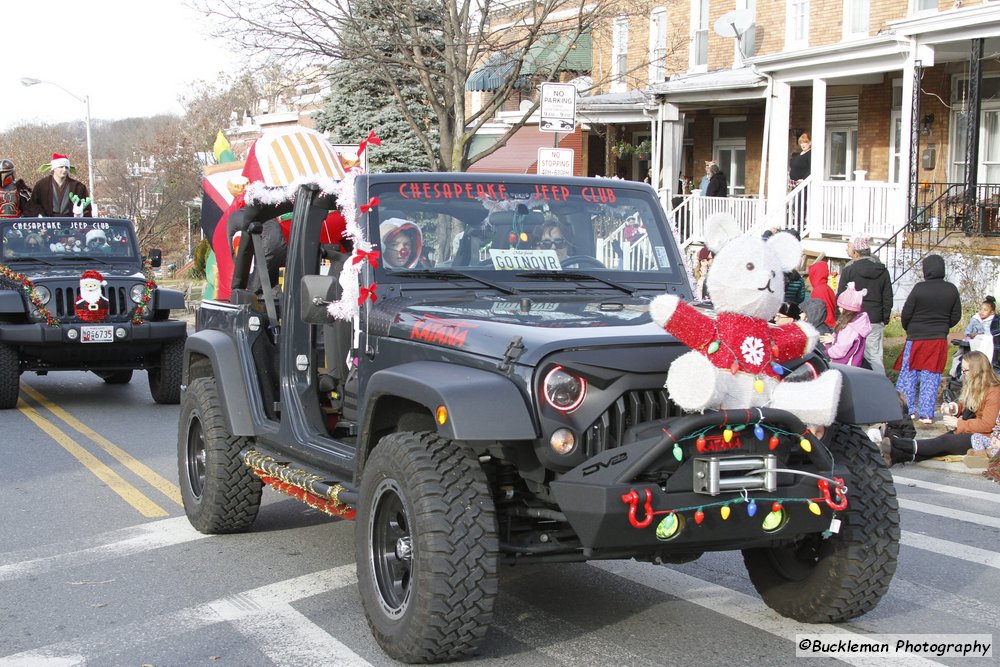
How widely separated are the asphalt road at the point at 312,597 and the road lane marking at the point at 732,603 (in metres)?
0.01

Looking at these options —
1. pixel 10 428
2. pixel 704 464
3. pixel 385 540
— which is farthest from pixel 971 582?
pixel 10 428

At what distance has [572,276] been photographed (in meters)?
5.96

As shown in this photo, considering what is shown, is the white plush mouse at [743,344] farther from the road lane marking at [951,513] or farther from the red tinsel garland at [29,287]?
the red tinsel garland at [29,287]

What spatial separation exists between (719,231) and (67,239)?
10558 millimetres

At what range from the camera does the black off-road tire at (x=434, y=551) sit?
4477 millimetres

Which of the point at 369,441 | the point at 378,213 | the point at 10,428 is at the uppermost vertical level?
the point at 378,213

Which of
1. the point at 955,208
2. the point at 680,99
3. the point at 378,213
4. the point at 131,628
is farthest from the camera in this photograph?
the point at 680,99

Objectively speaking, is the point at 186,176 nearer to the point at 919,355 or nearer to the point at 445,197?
the point at 919,355

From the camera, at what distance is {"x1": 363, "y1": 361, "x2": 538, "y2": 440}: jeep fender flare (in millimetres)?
4348

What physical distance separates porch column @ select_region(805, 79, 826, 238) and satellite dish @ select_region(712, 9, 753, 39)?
2628 millimetres

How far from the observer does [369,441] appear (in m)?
5.28

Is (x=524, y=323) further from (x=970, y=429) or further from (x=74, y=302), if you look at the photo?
(x=74, y=302)

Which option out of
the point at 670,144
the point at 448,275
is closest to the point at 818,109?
the point at 670,144

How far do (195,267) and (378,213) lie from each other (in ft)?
98.4
